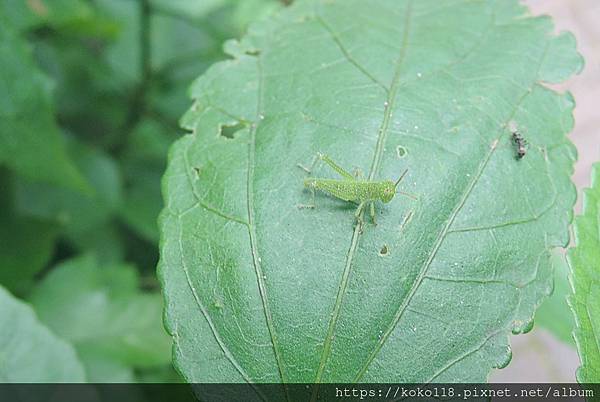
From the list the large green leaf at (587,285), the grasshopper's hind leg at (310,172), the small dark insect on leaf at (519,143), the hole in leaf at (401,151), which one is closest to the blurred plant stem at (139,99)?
the grasshopper's hind leg at (310,172)

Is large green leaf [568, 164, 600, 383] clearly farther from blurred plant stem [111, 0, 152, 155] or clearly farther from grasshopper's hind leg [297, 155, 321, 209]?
blurred plant stem [111, 0, 152, 155]

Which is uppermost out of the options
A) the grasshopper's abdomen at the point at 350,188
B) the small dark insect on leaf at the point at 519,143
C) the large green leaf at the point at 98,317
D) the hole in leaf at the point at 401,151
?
the small dark insect on leaf at the point at 519,143

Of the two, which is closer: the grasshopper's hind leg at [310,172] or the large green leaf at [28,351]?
the grasshopper's hind leg at [310,172]

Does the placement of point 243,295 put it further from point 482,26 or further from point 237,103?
point 482,26

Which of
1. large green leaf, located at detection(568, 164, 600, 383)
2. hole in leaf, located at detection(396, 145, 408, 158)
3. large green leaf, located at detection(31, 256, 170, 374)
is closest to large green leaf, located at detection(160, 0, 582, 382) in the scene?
hole in leaf, located at detection(396, 145, 408, 158)

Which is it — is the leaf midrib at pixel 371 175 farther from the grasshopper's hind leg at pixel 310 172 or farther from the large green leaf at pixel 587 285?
the large green leaf at pixel 587 285

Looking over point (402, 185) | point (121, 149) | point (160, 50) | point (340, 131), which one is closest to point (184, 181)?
point (340, 131)

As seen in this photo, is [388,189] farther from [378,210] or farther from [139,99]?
[139,99]
